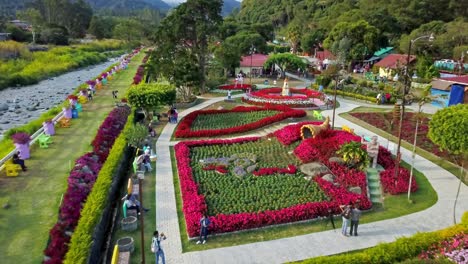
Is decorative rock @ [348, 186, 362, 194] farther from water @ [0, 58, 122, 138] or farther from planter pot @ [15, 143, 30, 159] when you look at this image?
water @ [0, 58, 122, 138]

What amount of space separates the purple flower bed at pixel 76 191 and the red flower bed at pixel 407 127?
19212 mm

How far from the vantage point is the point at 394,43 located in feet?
224

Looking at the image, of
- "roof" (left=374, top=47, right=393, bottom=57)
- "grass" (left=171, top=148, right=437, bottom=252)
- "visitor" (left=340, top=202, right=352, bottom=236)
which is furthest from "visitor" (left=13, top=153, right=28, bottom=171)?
"roof" (left=374, top=47, right=393, bottom=57)

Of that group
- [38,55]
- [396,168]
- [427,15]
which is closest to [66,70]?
A: [38,55]

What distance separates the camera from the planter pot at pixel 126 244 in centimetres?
1213

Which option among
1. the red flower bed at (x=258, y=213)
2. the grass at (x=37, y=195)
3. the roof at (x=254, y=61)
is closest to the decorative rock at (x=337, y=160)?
the red flower bed at (x=258, y=213)

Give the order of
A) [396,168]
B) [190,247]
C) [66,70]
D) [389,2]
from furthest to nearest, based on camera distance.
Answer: [389,2]
[66,70]
[396,168]
[190,247]

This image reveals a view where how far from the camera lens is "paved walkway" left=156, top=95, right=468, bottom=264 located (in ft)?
39.9

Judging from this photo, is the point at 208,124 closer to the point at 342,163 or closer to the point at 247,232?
the point at 342,163

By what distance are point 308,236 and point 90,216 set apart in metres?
7.95

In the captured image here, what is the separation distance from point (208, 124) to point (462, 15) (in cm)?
6835

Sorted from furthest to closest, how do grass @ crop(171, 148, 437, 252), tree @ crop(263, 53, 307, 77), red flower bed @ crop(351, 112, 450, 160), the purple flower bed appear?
tree @ crop(263, 53, 307, 77)
red flower bed @ crop(351, 112, 450, 160)
grass @ crop(171, 148, 437, 252)
the purple flower bed

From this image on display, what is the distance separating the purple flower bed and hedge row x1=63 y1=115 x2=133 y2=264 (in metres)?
0.56

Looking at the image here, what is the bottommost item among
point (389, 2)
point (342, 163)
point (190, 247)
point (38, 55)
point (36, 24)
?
point (190, 247)
